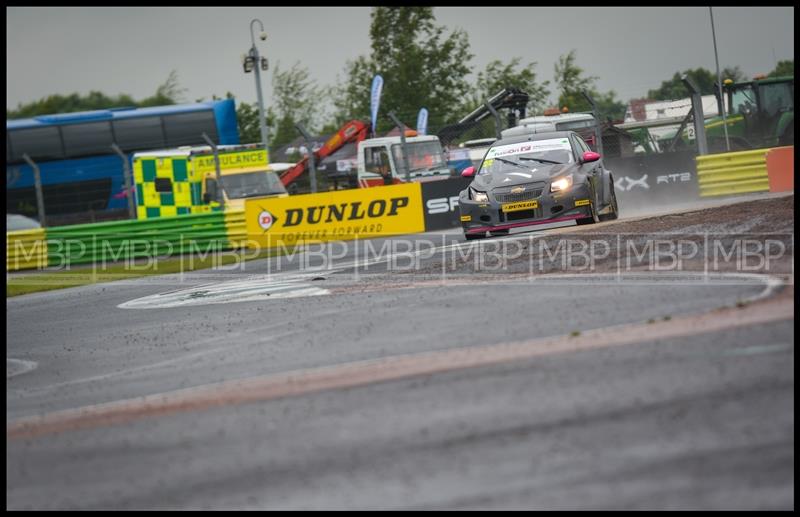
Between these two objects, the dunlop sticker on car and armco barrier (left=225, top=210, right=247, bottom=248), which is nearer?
the dunlop sticker on car

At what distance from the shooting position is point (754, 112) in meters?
27.0

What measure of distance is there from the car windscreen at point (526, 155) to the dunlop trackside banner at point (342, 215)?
6826mm

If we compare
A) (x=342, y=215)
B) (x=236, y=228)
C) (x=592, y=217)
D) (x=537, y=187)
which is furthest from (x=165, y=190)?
(x=592, y=217)

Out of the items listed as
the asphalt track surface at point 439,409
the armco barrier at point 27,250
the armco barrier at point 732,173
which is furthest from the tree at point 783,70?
the asphalt track surface at point 439,409

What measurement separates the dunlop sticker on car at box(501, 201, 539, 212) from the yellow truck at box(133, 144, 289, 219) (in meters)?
10.9

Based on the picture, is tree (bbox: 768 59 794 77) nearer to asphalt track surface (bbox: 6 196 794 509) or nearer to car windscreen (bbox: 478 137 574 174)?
car windscreen (bbox: 478 137 574 174)

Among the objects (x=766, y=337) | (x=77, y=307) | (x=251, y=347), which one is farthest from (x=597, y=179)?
(x=766, y=337)

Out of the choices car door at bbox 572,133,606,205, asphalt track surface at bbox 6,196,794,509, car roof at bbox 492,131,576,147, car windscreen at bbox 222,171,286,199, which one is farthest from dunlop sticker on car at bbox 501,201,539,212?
car windscreen at bbox 222,171,286,199

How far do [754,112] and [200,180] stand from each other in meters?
14.2

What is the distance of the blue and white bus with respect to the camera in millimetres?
37188

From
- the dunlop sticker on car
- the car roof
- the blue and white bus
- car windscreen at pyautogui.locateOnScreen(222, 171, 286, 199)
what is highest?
the blue and white bus

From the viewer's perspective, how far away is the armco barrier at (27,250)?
23969mm

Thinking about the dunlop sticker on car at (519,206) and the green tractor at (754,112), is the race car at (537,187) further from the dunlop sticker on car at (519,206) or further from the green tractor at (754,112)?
the green tractor at (754,112)

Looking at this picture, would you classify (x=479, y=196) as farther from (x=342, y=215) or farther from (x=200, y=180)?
(x=200, y=180)
